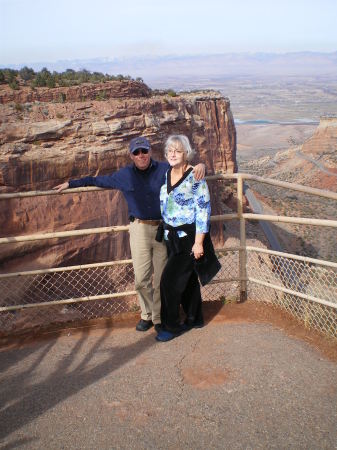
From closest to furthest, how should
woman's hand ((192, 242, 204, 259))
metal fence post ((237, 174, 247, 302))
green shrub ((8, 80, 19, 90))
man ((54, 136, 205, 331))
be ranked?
woman's hand ((192, 242, 204, 259)) < man ((54, 136, 205, 331)) < metal fence post ((237, 174, 247, 302)) < green shrub ((8, 80, 19, 90))

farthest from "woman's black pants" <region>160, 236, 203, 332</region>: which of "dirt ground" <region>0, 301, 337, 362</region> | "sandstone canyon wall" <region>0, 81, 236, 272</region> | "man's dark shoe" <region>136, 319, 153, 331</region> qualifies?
"sandstone canyon wall" <region>0, 81, 236, 272</region>

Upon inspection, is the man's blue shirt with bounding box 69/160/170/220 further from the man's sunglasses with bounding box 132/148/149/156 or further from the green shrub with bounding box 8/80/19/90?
the green shrub with bounding box 8/80/19/90

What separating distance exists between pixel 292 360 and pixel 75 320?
7.77ft

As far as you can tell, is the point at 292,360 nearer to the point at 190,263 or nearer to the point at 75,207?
the point at 190,263

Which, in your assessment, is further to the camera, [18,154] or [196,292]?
[18,154]

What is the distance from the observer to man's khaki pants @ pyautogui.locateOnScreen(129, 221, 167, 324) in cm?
430

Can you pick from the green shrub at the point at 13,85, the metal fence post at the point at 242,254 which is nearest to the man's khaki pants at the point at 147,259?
the metal fence post at the point at 242,254

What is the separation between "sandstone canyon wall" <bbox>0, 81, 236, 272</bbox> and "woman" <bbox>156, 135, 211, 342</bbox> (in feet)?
33.7

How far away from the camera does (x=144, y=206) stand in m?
4.23

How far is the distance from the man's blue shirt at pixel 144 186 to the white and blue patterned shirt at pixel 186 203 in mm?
93

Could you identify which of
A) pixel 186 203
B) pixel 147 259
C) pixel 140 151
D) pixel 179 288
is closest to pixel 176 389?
pixel 179 288

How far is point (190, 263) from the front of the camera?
168 inches

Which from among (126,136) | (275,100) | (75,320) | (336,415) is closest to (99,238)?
(126,136)

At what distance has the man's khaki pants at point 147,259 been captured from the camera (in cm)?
430
